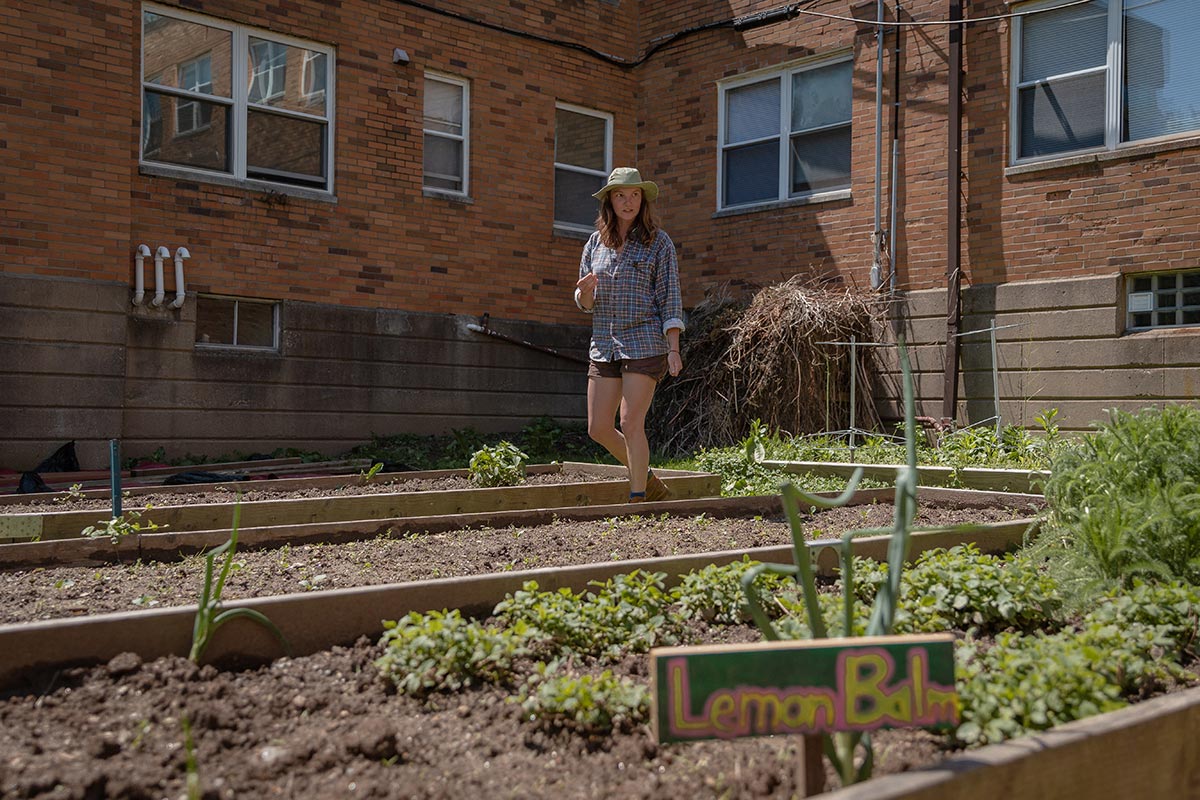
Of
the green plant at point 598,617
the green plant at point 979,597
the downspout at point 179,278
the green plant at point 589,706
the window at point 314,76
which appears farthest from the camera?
the window at point 314,76

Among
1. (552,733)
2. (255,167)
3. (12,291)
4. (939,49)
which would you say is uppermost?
(939,49)

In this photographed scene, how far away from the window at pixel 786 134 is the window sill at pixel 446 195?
3419mm

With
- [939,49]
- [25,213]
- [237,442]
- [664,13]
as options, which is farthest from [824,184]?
[25,213]

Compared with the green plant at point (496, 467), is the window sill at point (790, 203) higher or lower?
higher

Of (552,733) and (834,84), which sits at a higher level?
(834,84)

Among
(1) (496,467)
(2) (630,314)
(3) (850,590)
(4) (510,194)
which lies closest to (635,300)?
(2) (630,314)

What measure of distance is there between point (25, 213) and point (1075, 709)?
9.71 m

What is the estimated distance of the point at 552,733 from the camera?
266cm

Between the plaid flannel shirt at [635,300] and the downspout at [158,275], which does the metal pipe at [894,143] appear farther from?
the downspout at [158,275]

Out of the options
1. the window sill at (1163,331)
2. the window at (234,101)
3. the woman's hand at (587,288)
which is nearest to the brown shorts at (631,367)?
the woman's hand at (587,288)

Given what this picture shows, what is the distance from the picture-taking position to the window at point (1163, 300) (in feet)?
A: 31.8

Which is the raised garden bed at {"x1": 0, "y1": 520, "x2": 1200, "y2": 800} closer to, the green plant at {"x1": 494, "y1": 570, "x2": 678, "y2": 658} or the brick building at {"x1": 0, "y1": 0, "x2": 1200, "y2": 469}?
the green plant at {"x1": 494, "y1": 570, "x2": 678, "y2": 658}

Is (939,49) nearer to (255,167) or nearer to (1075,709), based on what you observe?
(255,167)

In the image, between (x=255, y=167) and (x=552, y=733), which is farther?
(x=255, y=167)
